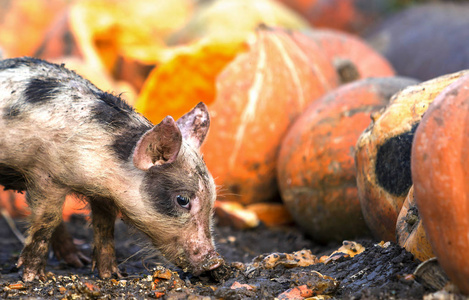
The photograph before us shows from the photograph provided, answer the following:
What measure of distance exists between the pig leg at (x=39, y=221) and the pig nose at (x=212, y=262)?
3.92 ft

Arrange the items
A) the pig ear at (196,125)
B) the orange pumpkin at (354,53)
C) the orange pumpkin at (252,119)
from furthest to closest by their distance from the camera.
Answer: the orange pumpkin at (354,53)
the orange pumpkin at (252,119)
the pig ear at (196,125)

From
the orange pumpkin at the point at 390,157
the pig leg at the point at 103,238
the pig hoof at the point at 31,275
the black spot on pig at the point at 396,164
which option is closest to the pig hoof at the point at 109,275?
the pig leg at the point at 103,238

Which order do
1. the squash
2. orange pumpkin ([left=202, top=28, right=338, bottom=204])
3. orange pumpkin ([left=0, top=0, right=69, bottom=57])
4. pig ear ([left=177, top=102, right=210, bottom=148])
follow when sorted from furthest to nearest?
orange pumpkin ([left=0, top=0, right=69, bottom=57]) → the squash → orange pumpkin ([left=202, top=28, right=338, bottom=204]) → pig ear ([left=177, top=102, right=210, bottom=148])

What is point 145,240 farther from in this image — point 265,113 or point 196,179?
point 265,113

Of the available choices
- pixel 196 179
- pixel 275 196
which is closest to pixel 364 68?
pixel 275 196

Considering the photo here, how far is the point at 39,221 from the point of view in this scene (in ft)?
13.9

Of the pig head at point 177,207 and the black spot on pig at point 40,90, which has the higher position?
the black spot on pig at point 40,90

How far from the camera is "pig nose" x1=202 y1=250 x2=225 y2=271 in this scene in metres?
4.04

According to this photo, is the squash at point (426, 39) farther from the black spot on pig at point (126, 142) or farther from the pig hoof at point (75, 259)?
the pig hoof at point (75, 259)

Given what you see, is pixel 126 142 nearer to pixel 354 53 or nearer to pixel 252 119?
pixel 252 119

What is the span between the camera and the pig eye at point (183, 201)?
417 centimetres

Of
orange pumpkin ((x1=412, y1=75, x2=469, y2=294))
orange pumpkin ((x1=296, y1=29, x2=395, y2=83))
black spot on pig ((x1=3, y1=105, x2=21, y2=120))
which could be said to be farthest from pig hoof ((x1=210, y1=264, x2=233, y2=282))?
orange pumpkin ((x1=296, y1=29, x2=395, y2=83))

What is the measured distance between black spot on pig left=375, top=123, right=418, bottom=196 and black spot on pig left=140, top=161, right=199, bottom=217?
1466 mm

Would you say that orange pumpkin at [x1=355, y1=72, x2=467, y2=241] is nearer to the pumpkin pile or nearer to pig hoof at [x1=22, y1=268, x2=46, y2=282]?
the pumpkin pile
